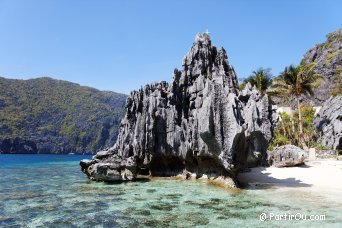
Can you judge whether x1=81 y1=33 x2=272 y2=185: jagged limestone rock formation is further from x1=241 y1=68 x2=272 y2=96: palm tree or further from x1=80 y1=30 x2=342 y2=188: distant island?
x1=241 y1=68 x2=272 y2=96: palm tree

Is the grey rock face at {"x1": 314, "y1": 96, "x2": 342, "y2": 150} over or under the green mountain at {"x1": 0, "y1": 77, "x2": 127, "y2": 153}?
under

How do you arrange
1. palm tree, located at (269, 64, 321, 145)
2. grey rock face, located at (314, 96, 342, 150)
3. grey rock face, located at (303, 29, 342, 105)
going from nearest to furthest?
grey rock face, located at (314, 96, 342, 150) → palm tree, located at (269, 64, 321, 145) → grey rock face, located at (303, 29, 342, 105)

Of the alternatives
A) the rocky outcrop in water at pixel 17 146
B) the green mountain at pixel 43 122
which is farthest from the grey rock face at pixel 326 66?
the rocky outcrop in water at pixel 17 146

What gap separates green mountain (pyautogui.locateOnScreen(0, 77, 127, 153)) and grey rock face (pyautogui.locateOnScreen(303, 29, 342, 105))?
132 meters

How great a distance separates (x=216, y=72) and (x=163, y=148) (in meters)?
8.12

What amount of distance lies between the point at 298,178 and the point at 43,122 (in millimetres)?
169508

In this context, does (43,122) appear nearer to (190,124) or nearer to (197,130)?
(190,124)

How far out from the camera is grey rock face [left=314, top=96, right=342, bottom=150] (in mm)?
45213

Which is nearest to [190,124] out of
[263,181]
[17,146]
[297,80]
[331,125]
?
[263,181]

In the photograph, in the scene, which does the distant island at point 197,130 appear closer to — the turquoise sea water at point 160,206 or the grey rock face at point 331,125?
the turquoise sea water at point 160,206

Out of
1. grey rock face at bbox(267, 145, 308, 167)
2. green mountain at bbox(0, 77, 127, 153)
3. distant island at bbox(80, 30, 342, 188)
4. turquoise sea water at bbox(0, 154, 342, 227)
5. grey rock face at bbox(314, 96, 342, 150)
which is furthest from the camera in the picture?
green mountain at bbox(0, 77, 127, 153)

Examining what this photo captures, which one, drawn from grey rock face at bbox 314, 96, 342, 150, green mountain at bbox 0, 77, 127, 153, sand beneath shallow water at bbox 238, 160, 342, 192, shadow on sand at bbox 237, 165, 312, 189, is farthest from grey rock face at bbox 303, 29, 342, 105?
green mountain at bbox 0, 77, 127, 153

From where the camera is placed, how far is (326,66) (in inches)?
3415

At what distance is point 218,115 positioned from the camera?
2145 centimetres
